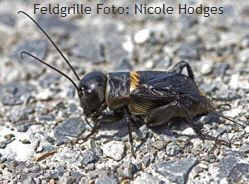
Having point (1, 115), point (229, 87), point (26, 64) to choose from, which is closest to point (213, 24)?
point (229, 87)

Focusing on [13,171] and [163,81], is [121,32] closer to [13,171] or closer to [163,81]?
[163,81]

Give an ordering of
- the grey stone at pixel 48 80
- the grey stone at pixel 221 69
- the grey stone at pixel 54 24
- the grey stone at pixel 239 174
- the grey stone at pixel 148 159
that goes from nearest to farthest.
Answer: the grey stone at pixel 239 174, the grey stone at pixel 148 159, the grey stone at pixel 221 69, the grey stone at pixel 48 80, the grey stone at pixel 54 24

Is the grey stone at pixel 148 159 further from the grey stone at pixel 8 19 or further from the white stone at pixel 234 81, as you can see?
the grey stone at pixel 8 19

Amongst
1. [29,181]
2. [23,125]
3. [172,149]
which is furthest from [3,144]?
[172,149]

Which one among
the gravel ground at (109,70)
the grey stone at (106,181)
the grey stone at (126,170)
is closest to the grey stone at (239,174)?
the gravel ground at (109,70)

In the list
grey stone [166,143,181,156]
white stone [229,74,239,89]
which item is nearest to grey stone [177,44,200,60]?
white stone [229,74,239,89]
